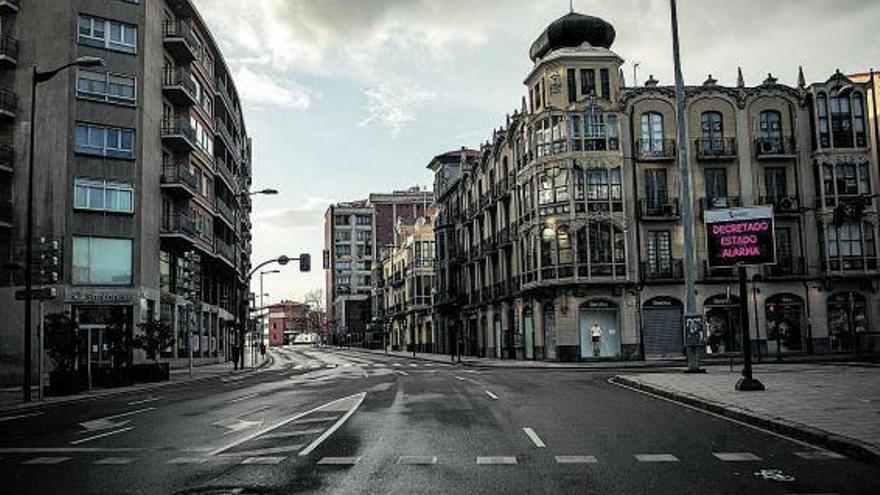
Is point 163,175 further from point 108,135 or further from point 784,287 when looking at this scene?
point 784,287

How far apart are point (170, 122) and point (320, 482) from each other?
41049 mm

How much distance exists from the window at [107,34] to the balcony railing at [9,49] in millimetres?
3071

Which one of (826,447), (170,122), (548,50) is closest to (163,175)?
(170,122)

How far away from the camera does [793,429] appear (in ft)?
38.8

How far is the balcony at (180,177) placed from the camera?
146 feet

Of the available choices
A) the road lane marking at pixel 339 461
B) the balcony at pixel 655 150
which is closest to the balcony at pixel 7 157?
the balcony at pixel 655 150

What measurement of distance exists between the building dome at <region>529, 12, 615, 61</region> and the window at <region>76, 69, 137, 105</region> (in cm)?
2421

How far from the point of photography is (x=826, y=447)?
35.0ft

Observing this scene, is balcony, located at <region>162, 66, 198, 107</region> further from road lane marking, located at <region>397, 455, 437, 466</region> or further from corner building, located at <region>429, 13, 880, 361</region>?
road lane marking, located at <region>397, 455, 437, 466</region>

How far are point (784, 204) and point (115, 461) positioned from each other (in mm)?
44109

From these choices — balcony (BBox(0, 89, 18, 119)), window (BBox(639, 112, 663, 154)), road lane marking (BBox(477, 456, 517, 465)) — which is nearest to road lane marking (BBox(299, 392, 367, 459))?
road lane marking (BBox(477, 456, 517, 465))

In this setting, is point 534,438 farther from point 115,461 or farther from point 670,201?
point 670,201

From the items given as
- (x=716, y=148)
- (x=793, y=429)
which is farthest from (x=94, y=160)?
(x=793, y=429)

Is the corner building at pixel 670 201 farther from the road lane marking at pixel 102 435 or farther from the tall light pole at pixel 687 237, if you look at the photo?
the road lane marking at pixel 102 435
